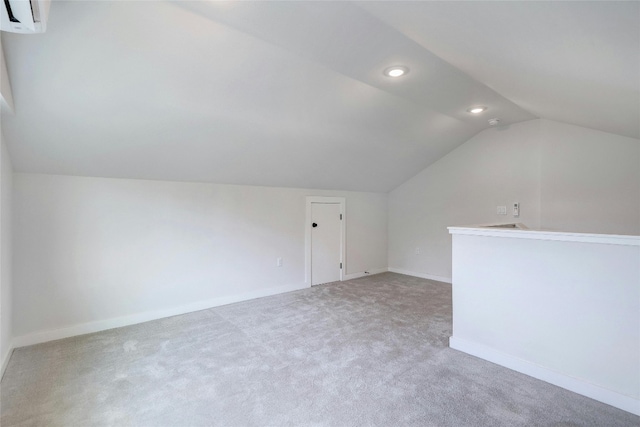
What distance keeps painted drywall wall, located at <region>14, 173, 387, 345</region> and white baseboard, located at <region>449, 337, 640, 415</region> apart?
2500 millimetres

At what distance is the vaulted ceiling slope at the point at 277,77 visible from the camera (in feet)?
4.93

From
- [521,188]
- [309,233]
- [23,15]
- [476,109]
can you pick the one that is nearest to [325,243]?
[309,233]

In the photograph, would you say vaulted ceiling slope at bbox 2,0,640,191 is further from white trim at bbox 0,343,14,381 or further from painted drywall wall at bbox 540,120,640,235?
white trim at bbox 0,343,14,381

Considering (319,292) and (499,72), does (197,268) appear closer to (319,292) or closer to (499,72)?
(319,292)

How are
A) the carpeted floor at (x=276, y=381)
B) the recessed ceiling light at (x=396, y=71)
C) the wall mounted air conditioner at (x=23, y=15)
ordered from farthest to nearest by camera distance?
1. the recessed ceiling light at (x=396, y=71)
2. the carpeted floor at (x=276, y=381)
3. the wall mounted air conditioner at (x=23, y=15)

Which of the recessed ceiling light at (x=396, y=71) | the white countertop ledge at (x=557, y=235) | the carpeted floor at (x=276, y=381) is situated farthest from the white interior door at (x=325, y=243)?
the recessed ceiling light at (x=396, y=71)

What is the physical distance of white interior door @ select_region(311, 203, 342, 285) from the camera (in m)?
4.62

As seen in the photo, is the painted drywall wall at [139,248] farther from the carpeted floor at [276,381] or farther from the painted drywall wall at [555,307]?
the painted drywall wall at [555,307]

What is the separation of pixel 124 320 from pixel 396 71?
349 centimetres

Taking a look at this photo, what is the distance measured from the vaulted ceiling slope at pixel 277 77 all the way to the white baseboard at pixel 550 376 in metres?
1.89

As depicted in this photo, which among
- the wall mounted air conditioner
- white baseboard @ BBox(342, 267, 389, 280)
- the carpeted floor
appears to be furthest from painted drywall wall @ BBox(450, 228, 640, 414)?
the wall mounted air conditioner

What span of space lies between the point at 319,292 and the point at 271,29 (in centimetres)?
335

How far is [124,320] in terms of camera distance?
120 inches

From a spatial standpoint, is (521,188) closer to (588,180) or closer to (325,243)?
(588,180)
